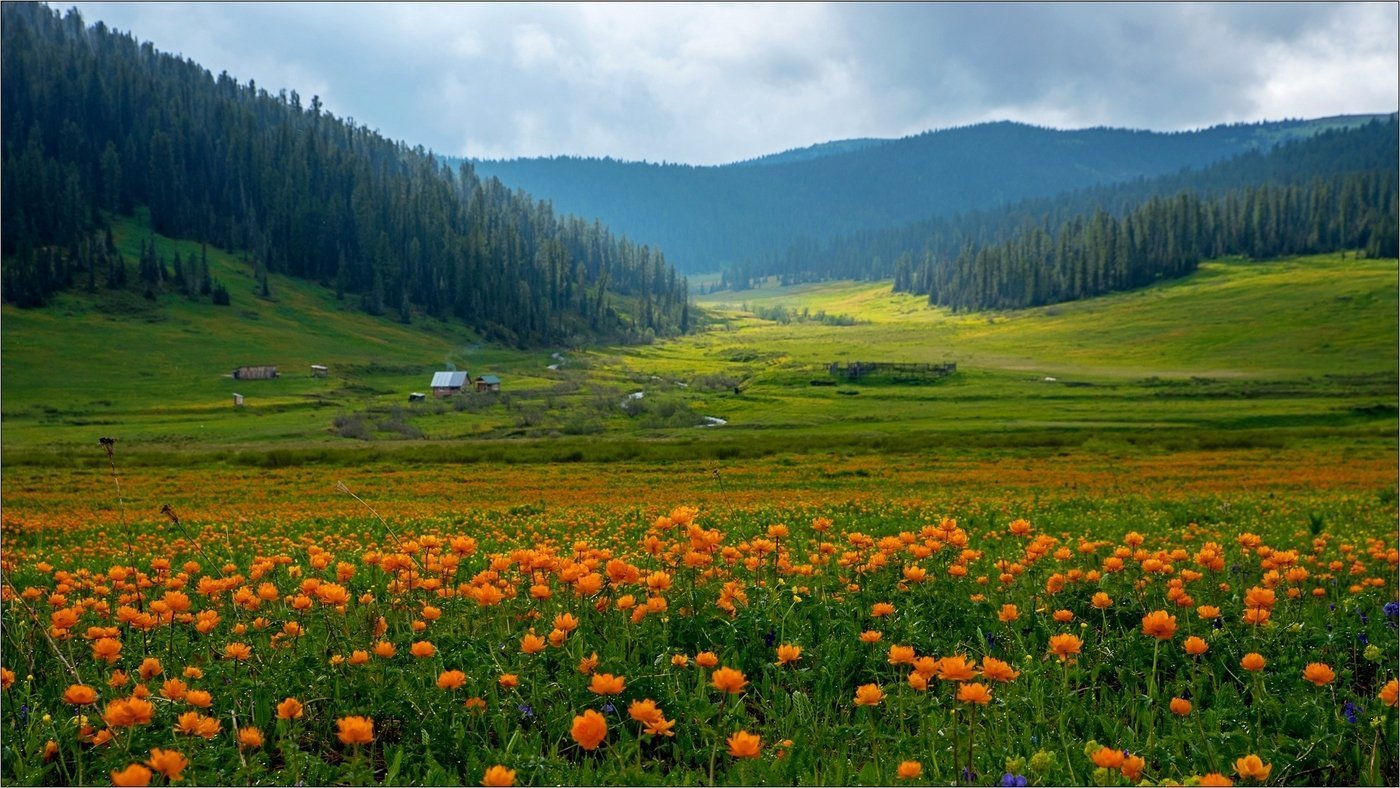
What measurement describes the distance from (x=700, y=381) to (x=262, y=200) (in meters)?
104

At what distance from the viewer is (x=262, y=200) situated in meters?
156

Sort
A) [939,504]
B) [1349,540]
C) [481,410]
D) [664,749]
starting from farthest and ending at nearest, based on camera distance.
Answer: [481,410]
[939,504]
[1349,540]
[664,749]

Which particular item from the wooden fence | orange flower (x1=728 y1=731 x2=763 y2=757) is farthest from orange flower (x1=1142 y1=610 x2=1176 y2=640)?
the wooden fence

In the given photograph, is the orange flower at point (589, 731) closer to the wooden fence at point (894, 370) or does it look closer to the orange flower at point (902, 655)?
the orange flower at point (902, 655)

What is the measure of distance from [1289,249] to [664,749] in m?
224

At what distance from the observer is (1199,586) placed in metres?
6.89

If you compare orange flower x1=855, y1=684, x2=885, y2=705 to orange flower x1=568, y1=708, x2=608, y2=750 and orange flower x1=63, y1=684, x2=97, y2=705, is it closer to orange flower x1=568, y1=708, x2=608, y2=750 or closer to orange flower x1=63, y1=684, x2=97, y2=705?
orange flower x1=568, y1=708, x2=608, y2=750

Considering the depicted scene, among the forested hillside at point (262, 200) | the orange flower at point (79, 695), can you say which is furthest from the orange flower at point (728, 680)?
the forested hillside at point (262, 200)

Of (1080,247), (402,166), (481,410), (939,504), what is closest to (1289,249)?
(1080,247)

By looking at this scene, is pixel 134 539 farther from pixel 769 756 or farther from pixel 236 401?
pixel 236 401

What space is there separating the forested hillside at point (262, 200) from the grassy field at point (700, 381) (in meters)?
8.29

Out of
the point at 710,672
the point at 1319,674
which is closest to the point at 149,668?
the point at 710,672

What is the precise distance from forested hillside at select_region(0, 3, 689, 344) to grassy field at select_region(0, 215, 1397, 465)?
8.29 meters

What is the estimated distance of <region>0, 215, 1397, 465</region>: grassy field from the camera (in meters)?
56.1
